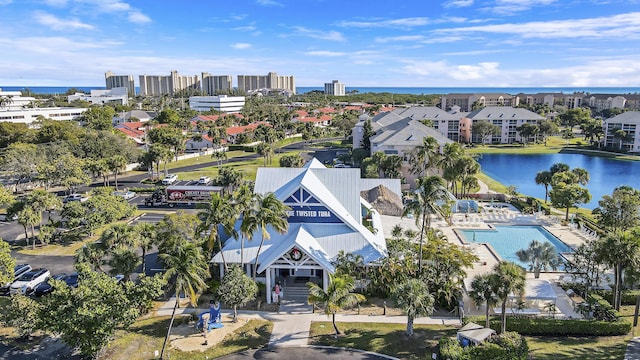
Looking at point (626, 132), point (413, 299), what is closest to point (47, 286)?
point (413, 299)

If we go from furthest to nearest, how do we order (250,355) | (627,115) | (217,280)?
(627,115) < (217,280) < (250,355)

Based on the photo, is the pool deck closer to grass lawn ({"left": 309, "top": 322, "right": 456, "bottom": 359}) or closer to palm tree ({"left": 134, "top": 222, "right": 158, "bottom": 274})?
grass lawn ({"left": 309, "top": 322, "right": 456, "bottom": 359})

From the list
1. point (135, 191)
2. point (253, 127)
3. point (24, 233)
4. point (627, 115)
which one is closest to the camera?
point (24, 233)

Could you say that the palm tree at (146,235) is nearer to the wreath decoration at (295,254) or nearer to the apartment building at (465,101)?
the wreath decoration at (295,254)

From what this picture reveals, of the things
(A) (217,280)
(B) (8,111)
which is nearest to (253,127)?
(B) (8,111)

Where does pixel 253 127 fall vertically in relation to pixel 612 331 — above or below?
above

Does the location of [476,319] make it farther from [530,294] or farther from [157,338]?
[157,338]
